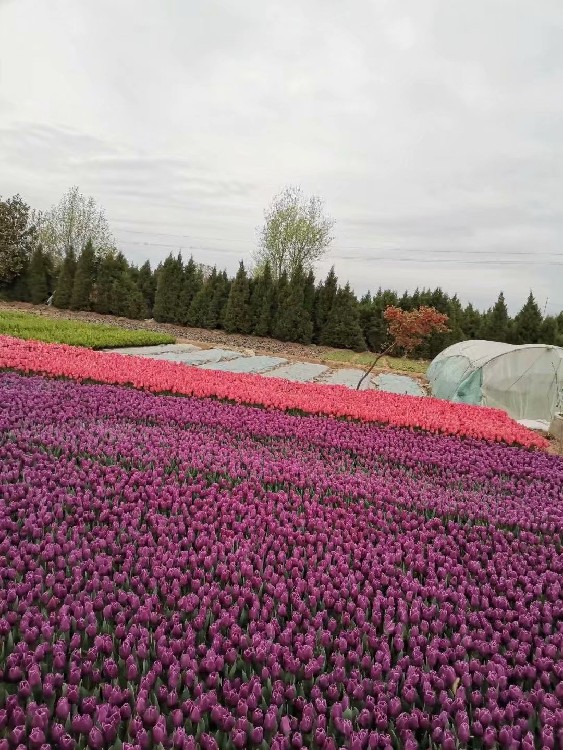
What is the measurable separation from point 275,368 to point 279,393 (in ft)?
30.7

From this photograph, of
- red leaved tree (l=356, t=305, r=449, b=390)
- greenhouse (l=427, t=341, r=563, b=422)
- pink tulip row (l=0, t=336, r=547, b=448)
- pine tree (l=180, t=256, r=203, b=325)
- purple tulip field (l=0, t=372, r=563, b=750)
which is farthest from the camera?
pine tree (l=180, t=256, r=203, b=325)

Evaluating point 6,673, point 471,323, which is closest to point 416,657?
point 6,673

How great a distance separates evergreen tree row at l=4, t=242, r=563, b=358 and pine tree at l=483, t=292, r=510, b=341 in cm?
5

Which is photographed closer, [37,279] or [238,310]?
[238,310]

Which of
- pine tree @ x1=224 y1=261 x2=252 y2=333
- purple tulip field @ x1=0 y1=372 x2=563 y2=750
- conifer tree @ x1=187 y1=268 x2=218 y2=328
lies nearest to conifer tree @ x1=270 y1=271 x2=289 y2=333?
pine tree @ x1=224 y1=261 x2=252 y2=333

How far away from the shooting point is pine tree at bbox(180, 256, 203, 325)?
32.8 m

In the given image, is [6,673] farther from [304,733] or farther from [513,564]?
[513,564]

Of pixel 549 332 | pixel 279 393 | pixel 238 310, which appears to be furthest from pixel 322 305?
Answer: pixel 279 393

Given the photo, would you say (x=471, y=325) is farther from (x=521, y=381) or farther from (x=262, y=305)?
(x=521, y=381)

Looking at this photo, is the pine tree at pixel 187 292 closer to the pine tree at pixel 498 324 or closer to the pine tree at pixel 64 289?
the pine tree at pixel 64 289

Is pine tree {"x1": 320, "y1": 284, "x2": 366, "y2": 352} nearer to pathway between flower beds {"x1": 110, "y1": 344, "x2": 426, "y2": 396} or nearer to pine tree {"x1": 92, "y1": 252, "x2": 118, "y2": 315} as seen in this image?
pathway between flower beds {"x1": 110, "y1": 344, "x2": 426, "y2": 396}

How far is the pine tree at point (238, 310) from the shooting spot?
3091 cm

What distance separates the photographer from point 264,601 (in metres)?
2.95

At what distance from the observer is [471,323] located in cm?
3394
